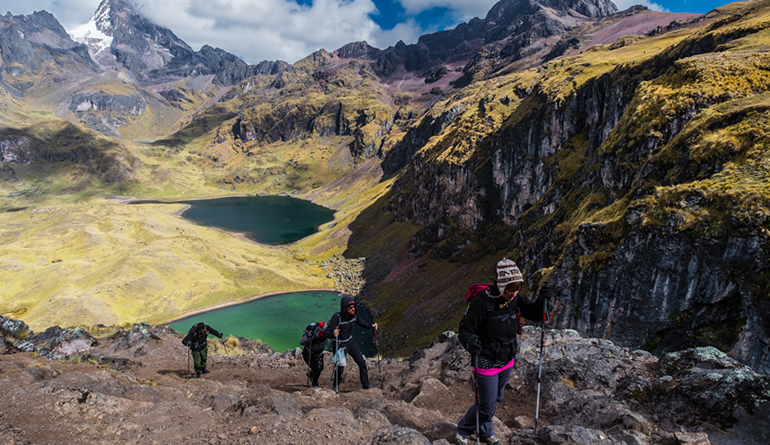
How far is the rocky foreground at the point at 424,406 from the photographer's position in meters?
7.92

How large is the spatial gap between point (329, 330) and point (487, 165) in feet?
300

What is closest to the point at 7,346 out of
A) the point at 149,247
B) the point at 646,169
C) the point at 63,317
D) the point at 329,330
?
the point at 329,330

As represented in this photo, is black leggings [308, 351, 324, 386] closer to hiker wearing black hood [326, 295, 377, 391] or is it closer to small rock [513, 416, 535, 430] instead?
hiker wearing black hood [326, 295, 377, 391]

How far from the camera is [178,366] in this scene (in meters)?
21.3

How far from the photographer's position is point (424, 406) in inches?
495

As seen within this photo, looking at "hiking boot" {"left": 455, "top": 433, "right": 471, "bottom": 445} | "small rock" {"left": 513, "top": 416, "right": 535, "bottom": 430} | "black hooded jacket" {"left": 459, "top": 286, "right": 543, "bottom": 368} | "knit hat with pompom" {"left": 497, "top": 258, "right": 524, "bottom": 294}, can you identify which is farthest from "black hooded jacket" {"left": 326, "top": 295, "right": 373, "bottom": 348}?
"knit hat with pompom" {"left": 497, "top": 258, "right": 524, "bottom": 294}

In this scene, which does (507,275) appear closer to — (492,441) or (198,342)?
(492,441)

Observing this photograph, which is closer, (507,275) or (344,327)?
(507,275)

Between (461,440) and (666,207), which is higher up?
(666,207)

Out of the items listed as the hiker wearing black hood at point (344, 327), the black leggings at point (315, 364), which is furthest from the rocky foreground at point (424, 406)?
the hiker wearing black hood at point (344, 327)

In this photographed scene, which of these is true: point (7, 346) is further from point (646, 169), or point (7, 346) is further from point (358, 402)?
point (646, 169)

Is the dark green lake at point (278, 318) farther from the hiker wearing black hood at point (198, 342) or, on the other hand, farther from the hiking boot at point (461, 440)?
the hiking boot at point (461, 440)

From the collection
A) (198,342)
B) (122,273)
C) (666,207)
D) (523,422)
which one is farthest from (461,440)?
(122,273)

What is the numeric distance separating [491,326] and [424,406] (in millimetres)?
6589
